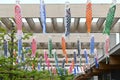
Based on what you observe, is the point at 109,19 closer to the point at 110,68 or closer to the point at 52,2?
the point at 52,2

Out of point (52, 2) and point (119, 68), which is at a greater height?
point (52, 2)

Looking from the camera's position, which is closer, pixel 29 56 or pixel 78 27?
pixel 78 27

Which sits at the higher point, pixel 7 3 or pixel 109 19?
pixel 7 3

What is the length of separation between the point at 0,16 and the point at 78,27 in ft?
9.12

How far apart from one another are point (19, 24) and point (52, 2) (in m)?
2.76

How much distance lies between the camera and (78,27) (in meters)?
14.1

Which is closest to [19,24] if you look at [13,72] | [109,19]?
[109,19]

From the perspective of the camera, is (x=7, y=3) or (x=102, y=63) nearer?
(x=7, y=3)

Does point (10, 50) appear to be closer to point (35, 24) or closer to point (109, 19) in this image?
point (35, 24)

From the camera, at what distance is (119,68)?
19484 mm

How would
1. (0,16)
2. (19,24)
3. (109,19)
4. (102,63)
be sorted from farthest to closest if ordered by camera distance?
(102,63)
(0,16)
(19,24)
(109,19)

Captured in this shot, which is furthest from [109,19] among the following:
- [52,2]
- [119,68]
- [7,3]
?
[119,68]

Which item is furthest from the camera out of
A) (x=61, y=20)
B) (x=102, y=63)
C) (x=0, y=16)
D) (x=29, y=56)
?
(x=29, y=56)

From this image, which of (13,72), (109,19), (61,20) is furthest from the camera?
(13,72)
